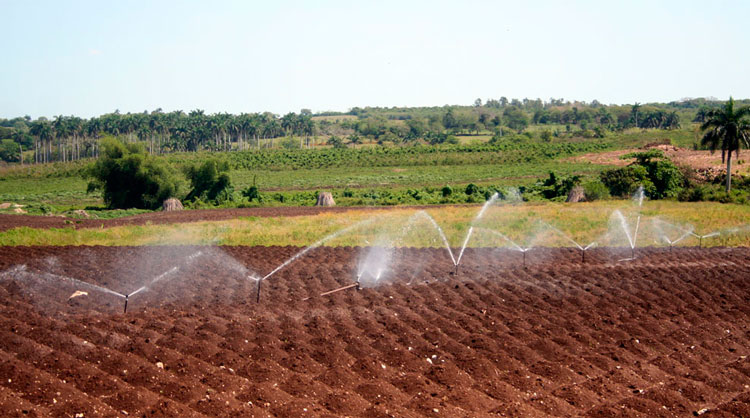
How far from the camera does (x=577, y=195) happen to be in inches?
2000

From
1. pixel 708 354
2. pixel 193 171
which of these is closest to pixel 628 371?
pixel 708 354

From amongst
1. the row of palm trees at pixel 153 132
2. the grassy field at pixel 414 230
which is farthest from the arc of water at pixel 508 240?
the row of palm trees at pixel 153 132

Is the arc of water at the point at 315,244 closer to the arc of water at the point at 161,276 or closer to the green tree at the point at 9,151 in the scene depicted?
the arc of water at the point at 161,276

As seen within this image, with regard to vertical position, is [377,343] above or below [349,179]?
above

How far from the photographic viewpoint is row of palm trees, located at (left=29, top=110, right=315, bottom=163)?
126562 millimetres

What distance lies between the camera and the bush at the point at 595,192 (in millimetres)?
50562

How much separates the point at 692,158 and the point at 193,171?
191 feet

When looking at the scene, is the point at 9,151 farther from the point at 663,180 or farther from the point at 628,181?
the point at 663,180

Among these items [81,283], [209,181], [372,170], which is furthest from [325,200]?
[372,170]

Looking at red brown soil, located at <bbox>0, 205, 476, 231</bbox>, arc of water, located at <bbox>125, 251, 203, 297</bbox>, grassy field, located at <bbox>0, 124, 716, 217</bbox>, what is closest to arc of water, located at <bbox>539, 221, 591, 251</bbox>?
arc of water, located at <bbox>125, 251, 203, 297</bbox>

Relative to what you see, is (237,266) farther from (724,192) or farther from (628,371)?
(724,192)

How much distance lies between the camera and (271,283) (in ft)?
60.2

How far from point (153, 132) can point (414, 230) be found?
112m

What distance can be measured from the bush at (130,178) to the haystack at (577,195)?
31490mm
